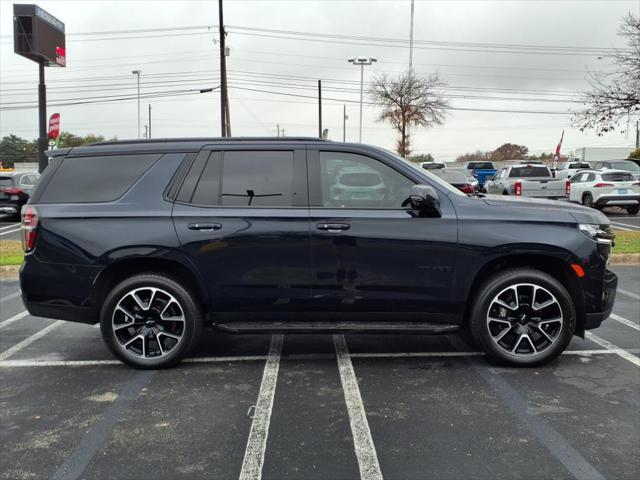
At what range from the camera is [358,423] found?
3.59m

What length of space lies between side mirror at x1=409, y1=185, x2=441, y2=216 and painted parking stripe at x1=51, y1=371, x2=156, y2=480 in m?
2.54

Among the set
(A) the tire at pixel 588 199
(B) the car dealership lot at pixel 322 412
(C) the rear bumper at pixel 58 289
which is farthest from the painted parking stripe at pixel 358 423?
(A) the tire at pixel 588 199

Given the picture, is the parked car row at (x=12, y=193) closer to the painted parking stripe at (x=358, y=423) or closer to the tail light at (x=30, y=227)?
the tail light at (x=30, y=227)

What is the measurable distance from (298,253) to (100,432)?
1.89 m

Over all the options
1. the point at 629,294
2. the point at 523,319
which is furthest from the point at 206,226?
the point at 629,294

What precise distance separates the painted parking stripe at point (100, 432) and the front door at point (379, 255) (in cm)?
154

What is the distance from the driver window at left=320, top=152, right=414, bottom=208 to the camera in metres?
4.54

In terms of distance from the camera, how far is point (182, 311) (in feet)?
15.0

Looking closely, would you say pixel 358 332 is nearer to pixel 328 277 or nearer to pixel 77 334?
pixel 328 277

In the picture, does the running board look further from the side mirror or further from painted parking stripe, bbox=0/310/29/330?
painted parking stripe, bbox=0/310/29/330

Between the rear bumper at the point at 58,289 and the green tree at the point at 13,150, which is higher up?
the green tree at the point at 13,150

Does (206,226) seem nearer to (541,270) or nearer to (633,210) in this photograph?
(541,270)

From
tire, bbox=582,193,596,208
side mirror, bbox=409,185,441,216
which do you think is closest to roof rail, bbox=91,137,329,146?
side mirror, bbox=409,185,441,216

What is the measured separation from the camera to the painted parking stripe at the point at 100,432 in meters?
3.06
